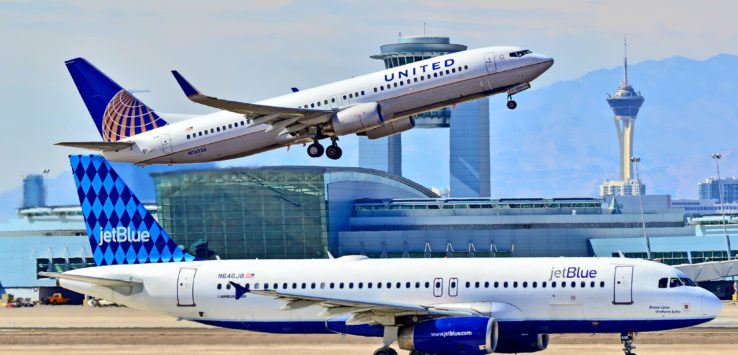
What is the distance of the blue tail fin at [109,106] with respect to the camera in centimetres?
7394

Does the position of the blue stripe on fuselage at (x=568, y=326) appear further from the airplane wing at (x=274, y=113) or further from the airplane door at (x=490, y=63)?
the airplane door at (x=490, y=63)

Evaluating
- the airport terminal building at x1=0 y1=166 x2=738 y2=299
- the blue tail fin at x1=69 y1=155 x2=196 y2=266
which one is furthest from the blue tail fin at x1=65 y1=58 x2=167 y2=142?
the airport terminal building at x1=0 y1=166 x2=738 y2=299

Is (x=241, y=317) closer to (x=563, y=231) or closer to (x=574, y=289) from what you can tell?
(x=574, y=289)

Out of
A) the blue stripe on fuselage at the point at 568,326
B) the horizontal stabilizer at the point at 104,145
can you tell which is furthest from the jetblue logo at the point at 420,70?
the horizontal stabilizer at the point at 104,145

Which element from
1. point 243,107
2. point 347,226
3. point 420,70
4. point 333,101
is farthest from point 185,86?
point 347,226

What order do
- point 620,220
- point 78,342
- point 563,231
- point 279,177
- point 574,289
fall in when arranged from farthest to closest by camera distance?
point 620,220 < point 563,231 < point 279,177 < point 78,342 < point 574,289

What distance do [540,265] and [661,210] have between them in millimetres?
120595

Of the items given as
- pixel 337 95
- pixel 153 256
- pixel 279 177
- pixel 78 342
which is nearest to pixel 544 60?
pixel 337 95

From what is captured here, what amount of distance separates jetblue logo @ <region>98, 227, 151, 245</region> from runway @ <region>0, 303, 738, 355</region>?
4954 millimetres

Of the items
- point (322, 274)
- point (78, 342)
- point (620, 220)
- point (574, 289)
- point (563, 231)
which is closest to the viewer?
point (574, 289)

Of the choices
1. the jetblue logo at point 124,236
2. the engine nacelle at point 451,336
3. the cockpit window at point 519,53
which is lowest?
the engine nacelle at point 451,336

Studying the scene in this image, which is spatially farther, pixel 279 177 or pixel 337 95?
pixel 279 177

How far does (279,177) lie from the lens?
151875mm

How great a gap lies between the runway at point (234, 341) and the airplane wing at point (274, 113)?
10158 millimetres
